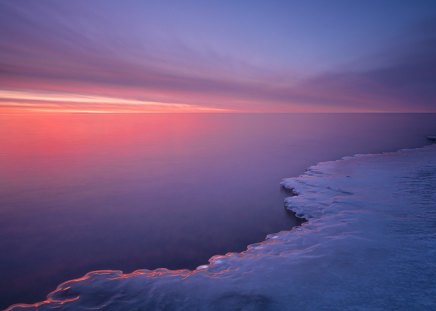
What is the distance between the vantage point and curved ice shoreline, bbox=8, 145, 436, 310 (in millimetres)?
4648

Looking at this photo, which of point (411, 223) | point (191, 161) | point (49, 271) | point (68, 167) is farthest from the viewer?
point (191, 161)

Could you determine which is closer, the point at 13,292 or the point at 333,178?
the point at 13,292

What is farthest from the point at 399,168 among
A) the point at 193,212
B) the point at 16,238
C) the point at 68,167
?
the point at 68,167

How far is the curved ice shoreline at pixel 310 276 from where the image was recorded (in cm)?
465

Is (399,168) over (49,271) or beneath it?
over

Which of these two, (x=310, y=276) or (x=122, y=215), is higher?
(x=310, y=276)

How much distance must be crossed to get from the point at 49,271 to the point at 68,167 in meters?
11.7

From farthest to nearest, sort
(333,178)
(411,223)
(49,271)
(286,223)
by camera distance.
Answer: (333,178) → (286,223) → (411,223) → (49,271)

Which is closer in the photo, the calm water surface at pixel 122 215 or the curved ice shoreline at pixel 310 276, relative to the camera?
the curved ice shoreline at pixel 310 276

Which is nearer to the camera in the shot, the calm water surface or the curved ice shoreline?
the curved ice shoreline

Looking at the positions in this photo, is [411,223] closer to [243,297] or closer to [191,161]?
[243,297]

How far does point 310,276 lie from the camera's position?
17.4ft

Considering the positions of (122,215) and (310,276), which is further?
(122,215)

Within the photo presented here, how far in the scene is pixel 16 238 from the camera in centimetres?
762
